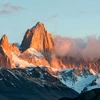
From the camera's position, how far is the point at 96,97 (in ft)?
282

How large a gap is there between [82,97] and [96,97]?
2.15m

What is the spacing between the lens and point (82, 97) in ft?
283
